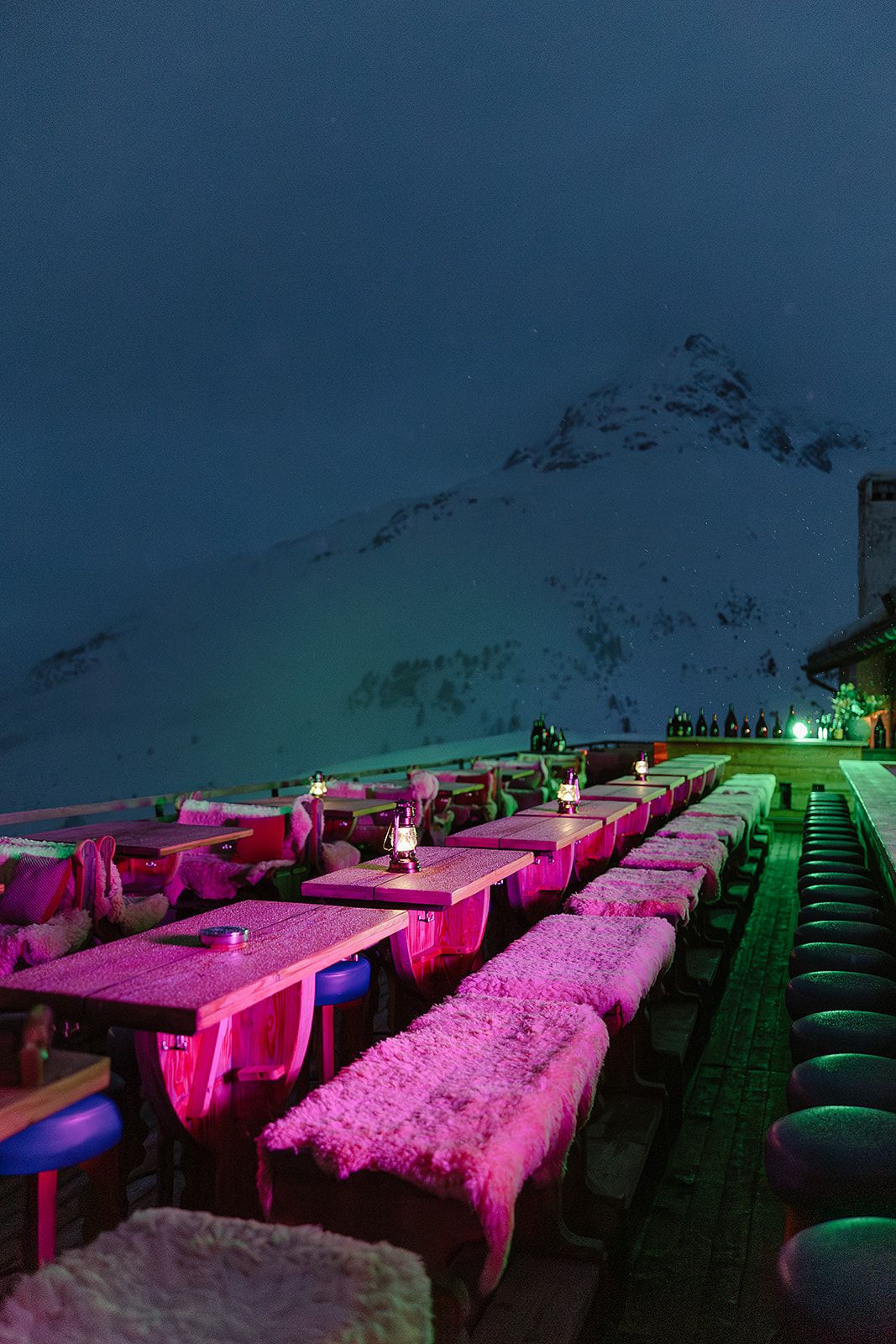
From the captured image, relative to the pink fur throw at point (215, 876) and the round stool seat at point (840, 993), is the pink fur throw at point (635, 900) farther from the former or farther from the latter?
the pink fur throw at point (215, 876)

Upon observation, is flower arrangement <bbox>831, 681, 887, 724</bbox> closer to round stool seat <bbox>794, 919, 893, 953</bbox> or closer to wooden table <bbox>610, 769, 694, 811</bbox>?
wooden table <bbox>610, 769, 694, 811</bbox>

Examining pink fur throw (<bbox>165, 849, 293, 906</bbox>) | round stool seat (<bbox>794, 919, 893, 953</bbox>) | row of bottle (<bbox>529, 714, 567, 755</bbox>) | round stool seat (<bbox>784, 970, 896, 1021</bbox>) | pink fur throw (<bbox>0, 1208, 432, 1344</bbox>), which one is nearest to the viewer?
pink fur throw (<bbox>0, 1208, 432, 1344</bbox>)

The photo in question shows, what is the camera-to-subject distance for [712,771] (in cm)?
929

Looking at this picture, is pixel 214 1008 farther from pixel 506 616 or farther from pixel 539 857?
pixel 506 616

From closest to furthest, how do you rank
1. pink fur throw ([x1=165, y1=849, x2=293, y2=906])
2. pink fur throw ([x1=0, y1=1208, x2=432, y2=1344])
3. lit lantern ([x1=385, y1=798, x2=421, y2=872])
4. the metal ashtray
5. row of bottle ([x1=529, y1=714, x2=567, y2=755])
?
1. pink fur throw ([x1=0, y1=1208, x2=432, y2=1344])
2. the metal ashtray
3. lit lantern ([x1=385, y1=798, x2=421, y2=872])
4. pink fur throw ([x1=165, y1=849, x2=293, y2=906])
5. row of bottle ([x1=529, y1=714, x2=567, y2=755])

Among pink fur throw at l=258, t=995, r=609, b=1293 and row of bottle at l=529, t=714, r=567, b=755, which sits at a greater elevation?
row of bottle at l=529, t=714, r=567, b=755

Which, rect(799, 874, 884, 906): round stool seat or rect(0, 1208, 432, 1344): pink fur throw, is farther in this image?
rect(799, 874, 884, 906): round stool seat

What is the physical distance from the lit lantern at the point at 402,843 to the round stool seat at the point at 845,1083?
1.52 metres

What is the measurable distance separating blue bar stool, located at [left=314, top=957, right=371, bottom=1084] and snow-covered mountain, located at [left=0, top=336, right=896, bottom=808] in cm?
5427

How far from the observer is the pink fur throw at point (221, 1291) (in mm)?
1062

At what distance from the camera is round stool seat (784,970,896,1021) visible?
7.79ft

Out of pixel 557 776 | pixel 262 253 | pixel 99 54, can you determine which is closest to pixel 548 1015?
pixel 557 776

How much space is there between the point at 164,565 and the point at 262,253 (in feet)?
128

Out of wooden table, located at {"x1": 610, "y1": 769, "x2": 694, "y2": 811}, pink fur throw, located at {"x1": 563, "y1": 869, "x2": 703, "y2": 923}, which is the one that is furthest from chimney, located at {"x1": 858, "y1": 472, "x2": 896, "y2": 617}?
pink fur throw, located at {"x1": 563, "y1": 869, "x2": 703, "y2": 923}
